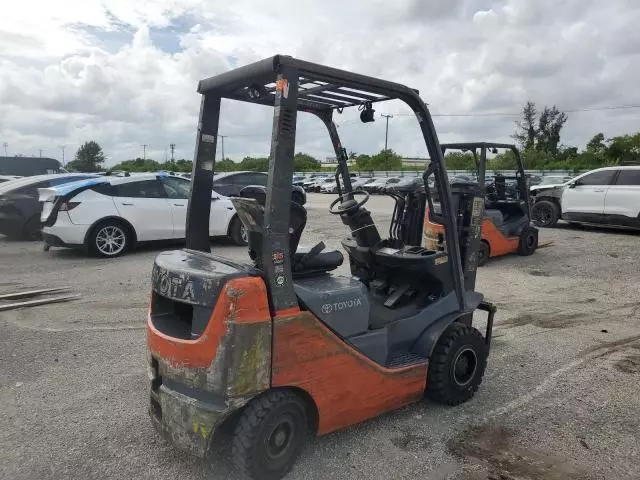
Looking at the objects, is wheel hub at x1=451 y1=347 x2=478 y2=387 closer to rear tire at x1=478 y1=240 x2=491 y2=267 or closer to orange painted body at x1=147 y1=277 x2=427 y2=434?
orange painted body at x1=147 y1=277 x2=427 y2=434

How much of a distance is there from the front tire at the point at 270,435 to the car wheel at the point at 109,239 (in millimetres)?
7750

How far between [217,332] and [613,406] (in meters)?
3.08

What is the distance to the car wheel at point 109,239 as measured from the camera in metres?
9.62

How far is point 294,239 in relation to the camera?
3203 millimetres

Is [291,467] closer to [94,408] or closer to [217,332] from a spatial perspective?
[217,332]

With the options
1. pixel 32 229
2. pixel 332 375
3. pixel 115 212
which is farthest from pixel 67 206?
pixel 332 375

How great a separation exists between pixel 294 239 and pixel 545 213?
1332 centimetres

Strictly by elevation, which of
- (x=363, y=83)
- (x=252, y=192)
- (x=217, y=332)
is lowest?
(x=217, y=332)

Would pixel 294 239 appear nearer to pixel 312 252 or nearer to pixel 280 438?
pixel 312 252

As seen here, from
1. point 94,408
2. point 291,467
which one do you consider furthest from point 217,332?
point 94,408

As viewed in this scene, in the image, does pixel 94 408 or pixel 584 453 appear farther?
pixel 94 408

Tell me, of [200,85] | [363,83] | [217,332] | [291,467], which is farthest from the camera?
[200,85]

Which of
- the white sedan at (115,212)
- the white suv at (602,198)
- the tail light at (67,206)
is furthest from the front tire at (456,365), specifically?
the white suv at (602,198)

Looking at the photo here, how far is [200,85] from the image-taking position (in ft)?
11.9
